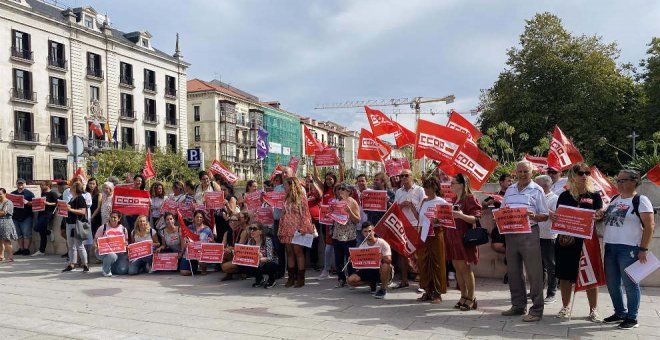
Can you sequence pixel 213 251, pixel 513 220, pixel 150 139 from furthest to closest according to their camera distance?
pixel 150 139 → pixel 213 251 → pixel 513 220

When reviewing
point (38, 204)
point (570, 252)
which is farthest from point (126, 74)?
point (570, 252)

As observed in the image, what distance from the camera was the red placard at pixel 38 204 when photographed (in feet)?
43.2

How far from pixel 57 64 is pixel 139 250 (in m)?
48.3

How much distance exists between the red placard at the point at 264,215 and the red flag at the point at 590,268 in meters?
5.59

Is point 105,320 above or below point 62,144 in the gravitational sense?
below

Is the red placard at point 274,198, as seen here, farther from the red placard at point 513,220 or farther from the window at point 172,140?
the window at point 172,140

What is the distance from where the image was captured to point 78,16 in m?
56.0

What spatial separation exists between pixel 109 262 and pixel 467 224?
7.05 meters

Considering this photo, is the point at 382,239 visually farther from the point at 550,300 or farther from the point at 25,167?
the point at 25,167

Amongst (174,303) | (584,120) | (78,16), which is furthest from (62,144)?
(174,303)

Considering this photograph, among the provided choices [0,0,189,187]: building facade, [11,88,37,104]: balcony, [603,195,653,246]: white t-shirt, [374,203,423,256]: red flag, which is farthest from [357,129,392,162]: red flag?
[11,88,37,104]: balcony

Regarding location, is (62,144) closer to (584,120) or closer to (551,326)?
(584,120)

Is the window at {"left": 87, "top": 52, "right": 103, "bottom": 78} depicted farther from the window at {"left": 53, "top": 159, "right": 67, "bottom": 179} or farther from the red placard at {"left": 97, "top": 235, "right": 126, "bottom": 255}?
the red placard at {"left": 97, "top": 235, "right": 126, "bottom": 255}

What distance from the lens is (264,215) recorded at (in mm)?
10227
